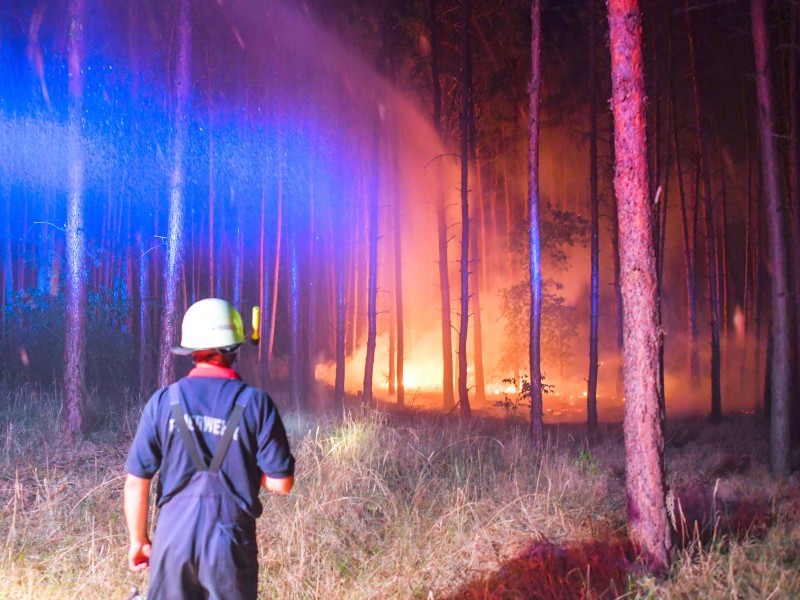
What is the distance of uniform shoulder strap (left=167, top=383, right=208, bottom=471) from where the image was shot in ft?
9.65

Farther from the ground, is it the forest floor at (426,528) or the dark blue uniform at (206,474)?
the dark blue uniform at (206,474)

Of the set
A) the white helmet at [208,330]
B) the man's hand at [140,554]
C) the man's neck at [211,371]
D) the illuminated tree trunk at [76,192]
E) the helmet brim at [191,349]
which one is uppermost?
the illuminated tree trunk at [76,192]

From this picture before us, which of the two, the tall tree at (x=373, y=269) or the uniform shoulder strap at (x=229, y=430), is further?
the tall tree at (x=373, y=269)

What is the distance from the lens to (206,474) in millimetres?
2984

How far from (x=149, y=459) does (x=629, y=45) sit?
5672 millimetres

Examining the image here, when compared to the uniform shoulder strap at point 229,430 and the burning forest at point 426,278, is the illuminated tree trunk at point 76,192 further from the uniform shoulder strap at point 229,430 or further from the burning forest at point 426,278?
the uniform shoulder strap at point 229,430

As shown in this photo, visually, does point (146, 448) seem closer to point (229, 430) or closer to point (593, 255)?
point (229, 430)

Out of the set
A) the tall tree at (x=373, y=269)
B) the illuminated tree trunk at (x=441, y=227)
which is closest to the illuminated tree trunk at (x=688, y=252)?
the illuminated tree trunk at (x=441, y=227)

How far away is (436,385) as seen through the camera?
31312 mm

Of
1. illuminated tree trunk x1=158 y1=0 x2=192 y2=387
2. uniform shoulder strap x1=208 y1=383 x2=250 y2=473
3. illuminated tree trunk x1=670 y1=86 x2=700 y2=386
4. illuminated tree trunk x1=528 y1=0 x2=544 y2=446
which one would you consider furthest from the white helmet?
illuminated tree trunk x1=670 y1=86 x2=700 y2=386

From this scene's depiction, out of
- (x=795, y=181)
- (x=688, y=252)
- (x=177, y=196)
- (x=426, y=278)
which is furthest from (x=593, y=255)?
(x=426, y=278)

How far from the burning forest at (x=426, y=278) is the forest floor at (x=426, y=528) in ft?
0.14

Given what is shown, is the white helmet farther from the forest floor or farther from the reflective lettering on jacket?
the forest floor

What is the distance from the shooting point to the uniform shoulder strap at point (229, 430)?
9.66ft
